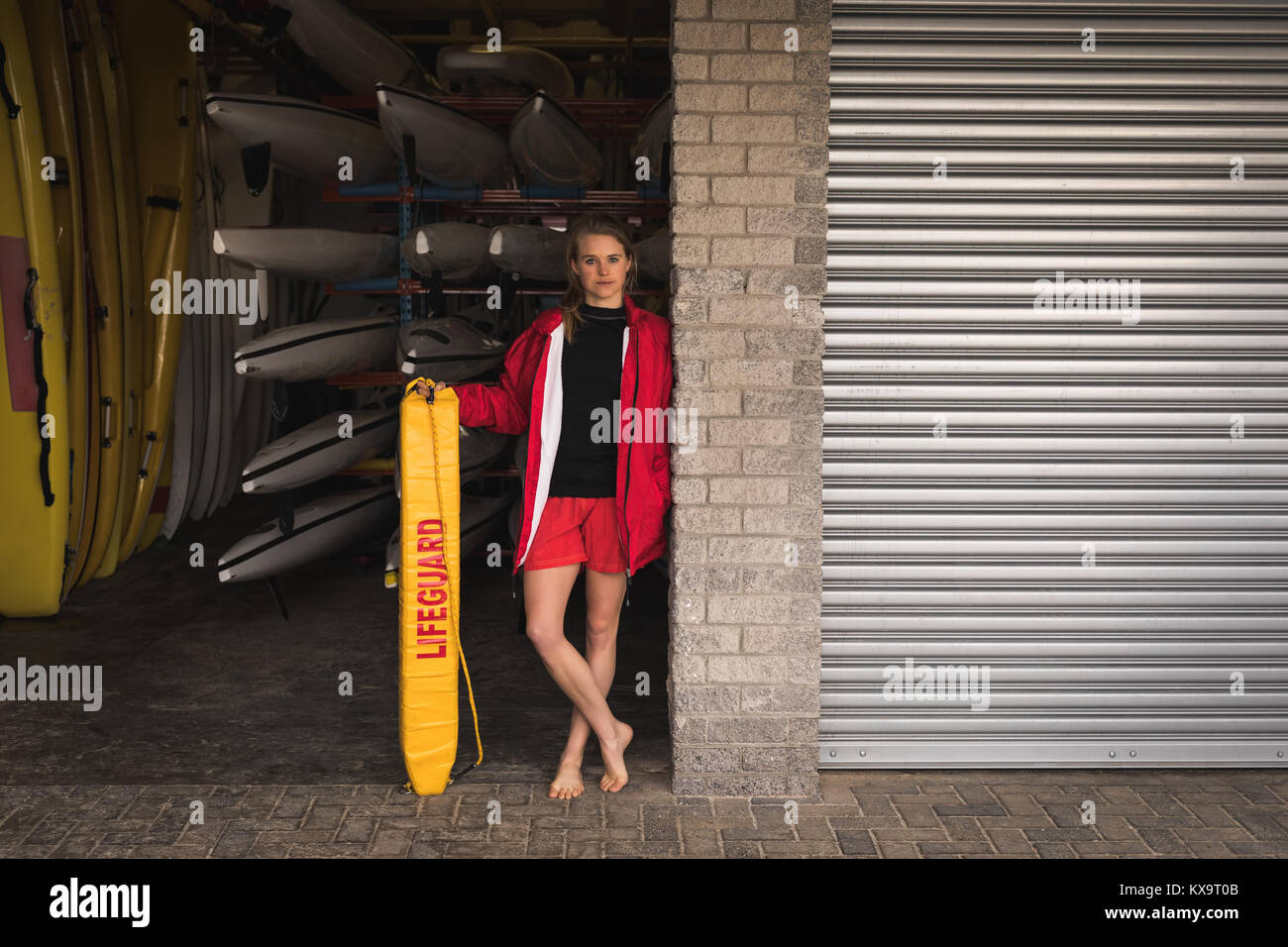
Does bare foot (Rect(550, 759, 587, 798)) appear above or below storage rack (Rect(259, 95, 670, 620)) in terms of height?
below

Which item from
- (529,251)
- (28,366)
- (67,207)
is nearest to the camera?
(28,366)

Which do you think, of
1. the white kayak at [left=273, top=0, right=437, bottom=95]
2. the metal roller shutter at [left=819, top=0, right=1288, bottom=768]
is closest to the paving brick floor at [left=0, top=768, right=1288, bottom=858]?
the metal roller shutter at [left=819, top=0, right=1288, bottom=768]

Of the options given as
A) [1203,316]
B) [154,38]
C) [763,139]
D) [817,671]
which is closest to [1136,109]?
[1203,316]

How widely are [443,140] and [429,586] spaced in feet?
12.0

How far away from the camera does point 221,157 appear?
28.1ft

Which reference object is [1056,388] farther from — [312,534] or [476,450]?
[312,534]

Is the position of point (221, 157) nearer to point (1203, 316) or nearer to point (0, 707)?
point (0, 707)

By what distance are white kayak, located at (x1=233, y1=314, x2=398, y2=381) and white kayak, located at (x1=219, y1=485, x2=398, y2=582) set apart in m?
0.81

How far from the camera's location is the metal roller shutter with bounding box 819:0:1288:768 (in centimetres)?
382

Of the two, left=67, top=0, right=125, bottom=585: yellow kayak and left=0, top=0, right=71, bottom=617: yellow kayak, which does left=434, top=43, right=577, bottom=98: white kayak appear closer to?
left=67, top=0, right=125, bottom=585: yellow kayak

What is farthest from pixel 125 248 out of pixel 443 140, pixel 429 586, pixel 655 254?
pixel 429 586

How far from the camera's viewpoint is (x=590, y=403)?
3771 millimetres

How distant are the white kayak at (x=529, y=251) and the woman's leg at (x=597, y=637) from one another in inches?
108

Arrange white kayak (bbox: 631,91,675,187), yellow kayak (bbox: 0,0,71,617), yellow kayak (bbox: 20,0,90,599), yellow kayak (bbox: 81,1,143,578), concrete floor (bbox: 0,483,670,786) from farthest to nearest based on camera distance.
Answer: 1. yellow kayak (bbox: 81,1,143,578)
2. white kayak (bbox: 631,91,675,187)
3. yellow kayak (bbox: 20,0,90,599)
4. yellow kayak (bbox: 0,0,71,617)
5. concrete floor (bbox: 0,483,670,786)
